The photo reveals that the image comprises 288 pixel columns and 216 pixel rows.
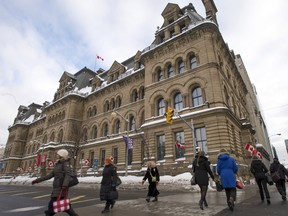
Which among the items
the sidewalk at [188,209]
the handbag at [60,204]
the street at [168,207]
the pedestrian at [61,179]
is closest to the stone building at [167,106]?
the street at [168,207]

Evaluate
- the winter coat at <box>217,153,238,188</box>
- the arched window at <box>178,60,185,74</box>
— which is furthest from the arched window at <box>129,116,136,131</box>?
the winter coat at <box>217,153,238,188</box>

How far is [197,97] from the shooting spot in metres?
21.6

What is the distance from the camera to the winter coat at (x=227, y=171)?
6090 millimetres

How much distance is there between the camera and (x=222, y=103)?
64.1 ft

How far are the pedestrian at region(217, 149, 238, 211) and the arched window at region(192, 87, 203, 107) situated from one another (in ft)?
49.7

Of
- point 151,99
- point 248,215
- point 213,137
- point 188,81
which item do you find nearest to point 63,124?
point 151,99

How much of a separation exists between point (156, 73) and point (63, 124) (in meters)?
Result: 22.2

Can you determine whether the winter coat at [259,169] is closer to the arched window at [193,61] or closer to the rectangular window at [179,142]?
the rectangular window at [179,142]

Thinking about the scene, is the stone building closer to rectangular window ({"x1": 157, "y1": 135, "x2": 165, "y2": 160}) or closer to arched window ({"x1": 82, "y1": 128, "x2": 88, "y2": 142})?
rectangular window ({"x1": 157, "y1": 135, "x2": 165, "y2": 160})

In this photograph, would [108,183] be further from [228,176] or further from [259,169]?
[259,169]

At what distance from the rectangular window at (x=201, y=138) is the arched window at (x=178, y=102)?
149 inches

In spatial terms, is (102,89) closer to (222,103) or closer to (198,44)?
(198,44)

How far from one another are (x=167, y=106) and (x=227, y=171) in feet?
56.8

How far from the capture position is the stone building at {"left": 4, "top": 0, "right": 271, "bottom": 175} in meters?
19.8
